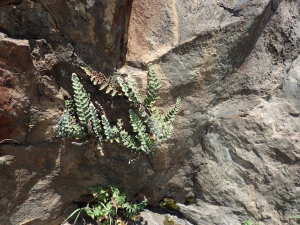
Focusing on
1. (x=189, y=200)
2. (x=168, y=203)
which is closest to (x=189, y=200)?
(x=189, y=200)

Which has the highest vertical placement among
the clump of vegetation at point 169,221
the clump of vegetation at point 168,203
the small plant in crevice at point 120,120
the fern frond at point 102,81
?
the fern frond at point 102,81

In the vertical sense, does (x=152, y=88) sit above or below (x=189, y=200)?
above

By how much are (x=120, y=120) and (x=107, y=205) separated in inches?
59.0

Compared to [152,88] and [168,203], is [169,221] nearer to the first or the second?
[168,203]

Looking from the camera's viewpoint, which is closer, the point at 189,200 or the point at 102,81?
the point at 102,81

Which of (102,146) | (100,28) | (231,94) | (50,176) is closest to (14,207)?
(50,176)

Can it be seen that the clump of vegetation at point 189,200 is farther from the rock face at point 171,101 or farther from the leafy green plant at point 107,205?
the leafy green plant at point 107,205

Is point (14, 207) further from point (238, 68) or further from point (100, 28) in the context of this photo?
point (238, 68)

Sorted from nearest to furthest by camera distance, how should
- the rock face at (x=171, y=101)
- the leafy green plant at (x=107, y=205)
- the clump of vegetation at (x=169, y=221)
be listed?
the rock face at (x=171, y=101)
the leafy green plant at (x=107, y=205)
the clump of vegetation at (x=169, y=221)

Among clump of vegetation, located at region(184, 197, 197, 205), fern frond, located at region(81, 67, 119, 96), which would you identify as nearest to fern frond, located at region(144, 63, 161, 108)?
fern frond, located at region(81, 67, 119, 96)

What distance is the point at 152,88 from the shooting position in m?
3.74

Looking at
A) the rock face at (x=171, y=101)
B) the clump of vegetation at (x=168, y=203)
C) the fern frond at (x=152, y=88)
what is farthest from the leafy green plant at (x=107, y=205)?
the fern frond at (x=152, y=88)

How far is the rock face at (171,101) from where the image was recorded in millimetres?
3271

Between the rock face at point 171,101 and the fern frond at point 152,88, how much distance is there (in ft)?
0.52
